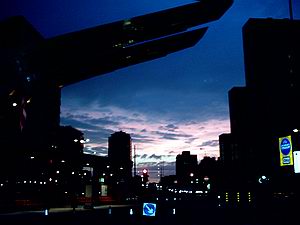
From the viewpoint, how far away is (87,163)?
76688mm

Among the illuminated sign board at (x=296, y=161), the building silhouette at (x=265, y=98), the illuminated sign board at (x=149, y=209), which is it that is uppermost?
the building silhouette at (x=265, y=98)

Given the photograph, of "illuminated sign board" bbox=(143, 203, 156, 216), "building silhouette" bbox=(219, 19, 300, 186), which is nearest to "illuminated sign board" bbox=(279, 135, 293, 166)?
"illuminated sign board" bbox=(143, 203, 156, 216)

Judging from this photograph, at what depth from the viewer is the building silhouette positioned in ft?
412

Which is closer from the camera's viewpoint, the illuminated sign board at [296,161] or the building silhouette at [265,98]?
the illuminated sign board at [296,161]

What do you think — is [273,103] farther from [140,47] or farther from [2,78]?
[2,78]

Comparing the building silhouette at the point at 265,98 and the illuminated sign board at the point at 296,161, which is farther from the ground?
the building silhouette at the point at 265,98

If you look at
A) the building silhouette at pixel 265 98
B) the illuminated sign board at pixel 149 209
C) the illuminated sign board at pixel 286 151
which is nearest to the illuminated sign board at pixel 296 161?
the illuminated sign board at pixel 286 151

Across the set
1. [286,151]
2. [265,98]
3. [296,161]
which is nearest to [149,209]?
[296,161]

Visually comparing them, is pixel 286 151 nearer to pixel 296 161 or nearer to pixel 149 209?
pixel 296 161

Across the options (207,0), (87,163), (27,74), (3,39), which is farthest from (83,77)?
(87,163)

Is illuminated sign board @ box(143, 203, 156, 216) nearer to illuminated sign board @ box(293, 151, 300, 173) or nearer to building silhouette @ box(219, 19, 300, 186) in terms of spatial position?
illuminated sign board @ box(293, 151, 300, 173)

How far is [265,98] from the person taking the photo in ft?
489

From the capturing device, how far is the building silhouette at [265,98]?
125 metres

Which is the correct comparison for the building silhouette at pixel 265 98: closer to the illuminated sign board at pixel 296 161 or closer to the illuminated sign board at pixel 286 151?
the illuminated sign board at pixel 286 151
